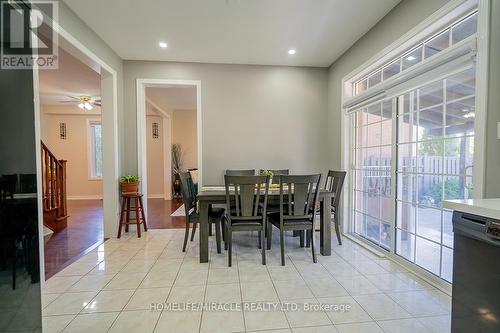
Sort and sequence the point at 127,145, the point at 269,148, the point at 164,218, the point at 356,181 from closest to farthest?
the point at 356,181 < the point at 127,145 < the point at 269,148 < the point at 164,218

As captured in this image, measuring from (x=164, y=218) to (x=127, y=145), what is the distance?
5.36ft

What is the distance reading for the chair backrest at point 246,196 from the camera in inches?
103

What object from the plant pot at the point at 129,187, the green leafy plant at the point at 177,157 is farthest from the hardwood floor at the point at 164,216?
the green leafy plant at the point at 177,157

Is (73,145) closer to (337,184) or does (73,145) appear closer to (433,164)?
(337,184)

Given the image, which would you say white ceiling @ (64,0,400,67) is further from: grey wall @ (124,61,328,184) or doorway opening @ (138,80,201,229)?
doorway opening @ (138,80,201,229)

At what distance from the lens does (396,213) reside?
2.87m

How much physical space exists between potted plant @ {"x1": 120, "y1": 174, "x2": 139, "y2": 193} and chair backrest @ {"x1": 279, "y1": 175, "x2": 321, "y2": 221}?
2307mm

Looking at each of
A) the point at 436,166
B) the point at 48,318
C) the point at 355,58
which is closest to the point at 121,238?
the point at 48,318

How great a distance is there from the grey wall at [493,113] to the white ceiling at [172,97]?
4389 mm

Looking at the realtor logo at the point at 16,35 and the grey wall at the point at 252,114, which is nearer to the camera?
the realtor logo at the point at 16,35

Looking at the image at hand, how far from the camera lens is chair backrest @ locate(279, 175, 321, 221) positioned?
2.67m

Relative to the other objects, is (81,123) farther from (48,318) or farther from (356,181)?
(356,181)

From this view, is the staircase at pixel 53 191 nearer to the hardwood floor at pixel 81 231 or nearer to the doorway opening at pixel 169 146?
the hardwood floor at pixel 81 231

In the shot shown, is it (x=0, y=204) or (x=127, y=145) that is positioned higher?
(x=127, y=145)
